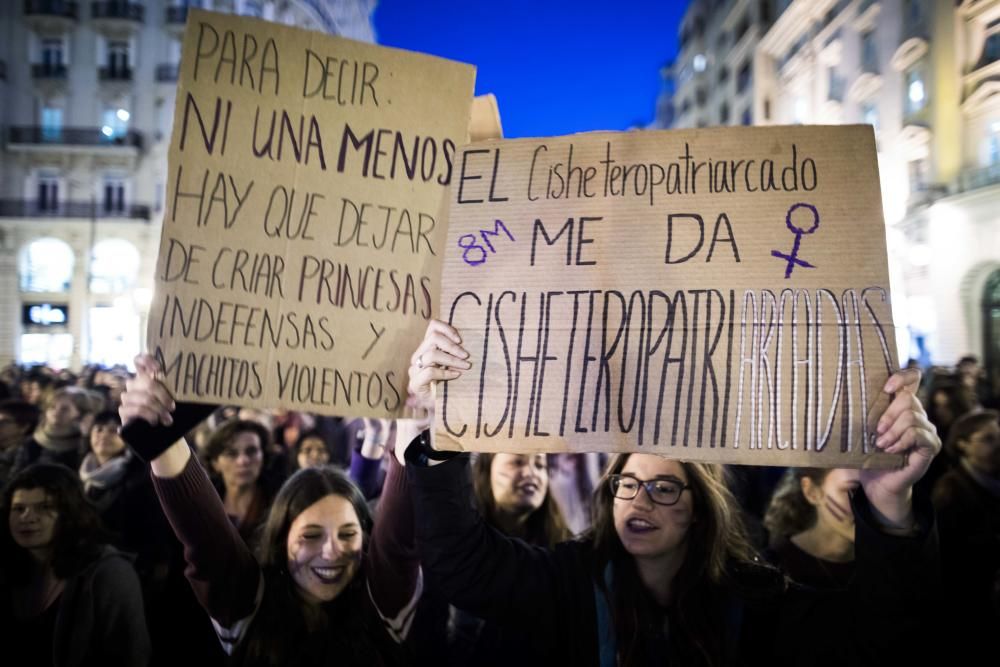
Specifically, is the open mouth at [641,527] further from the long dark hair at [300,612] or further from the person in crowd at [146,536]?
the person in crowd at [146,536]

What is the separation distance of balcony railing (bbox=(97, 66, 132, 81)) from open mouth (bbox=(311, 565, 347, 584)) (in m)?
31.7

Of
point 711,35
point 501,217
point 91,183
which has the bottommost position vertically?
point 501,217

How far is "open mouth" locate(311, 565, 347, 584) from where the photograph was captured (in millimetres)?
2352

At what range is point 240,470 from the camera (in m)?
3.77

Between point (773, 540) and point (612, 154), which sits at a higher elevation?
point (612, 154)

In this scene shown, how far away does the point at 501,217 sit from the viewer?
2.04 m

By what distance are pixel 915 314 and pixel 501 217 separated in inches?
715

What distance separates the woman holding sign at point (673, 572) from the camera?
172 centimetres

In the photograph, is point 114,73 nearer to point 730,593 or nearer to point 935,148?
point 935,148

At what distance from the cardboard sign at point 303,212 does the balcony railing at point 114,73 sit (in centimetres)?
3140

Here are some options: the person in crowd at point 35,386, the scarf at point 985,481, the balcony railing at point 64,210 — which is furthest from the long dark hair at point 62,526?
the balcony railing at point 64,210

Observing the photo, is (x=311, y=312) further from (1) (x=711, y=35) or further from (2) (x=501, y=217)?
(1) (x=711, y=35)

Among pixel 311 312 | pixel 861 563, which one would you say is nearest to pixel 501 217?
pixel 311 312

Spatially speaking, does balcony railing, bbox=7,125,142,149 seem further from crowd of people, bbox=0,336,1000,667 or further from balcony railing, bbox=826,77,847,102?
crowd of people, bbox=0,336,1000,667
